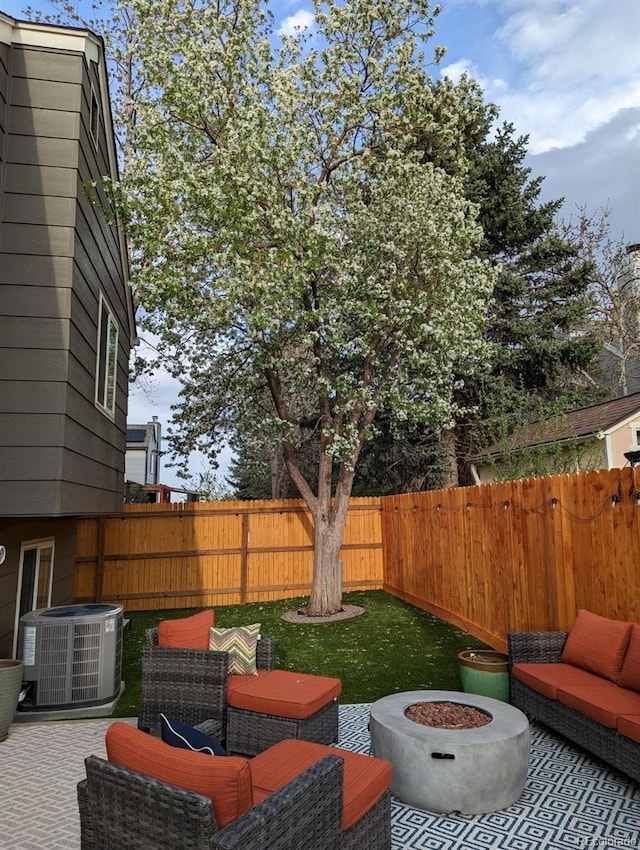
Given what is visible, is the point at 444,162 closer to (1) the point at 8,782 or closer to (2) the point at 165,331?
(2) the point at 165,331

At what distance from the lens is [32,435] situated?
4395 mm

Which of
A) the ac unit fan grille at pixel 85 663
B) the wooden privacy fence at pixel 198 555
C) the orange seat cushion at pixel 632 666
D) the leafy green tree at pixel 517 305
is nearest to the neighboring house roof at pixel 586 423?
the leafy green tree at pixel 517 305

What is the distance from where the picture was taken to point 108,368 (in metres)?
6.96

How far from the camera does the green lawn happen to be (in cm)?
594

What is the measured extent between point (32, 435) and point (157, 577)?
6.90m

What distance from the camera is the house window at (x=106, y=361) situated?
6282mm

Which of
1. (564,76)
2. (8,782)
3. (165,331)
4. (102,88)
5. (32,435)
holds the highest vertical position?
(564,76)

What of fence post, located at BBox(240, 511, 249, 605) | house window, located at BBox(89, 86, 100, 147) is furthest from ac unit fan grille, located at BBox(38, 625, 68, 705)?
fence post, located at BBox(240, 511, 249, 605)

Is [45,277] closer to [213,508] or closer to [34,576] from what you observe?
[34,576]

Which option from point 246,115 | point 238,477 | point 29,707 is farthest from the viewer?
point 238,477

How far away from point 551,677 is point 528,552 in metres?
1.97

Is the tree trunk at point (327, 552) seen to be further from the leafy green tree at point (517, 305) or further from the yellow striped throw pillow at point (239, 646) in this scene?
the leafy green tree at point (517, 305)

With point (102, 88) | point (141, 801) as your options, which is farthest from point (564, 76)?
point (141, 801)

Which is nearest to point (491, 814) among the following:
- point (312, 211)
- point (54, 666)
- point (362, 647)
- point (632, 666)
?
point (632, 666)
